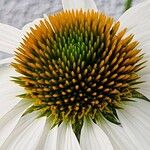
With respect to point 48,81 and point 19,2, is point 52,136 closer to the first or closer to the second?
point 48,81

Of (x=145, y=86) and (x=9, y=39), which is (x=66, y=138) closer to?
(x=145, y=86)

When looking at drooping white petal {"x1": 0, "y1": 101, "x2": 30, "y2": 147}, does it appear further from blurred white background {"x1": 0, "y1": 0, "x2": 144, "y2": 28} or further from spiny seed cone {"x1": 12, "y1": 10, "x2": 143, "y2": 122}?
blurred white background {"x1": 0, "y1": 0, "x2": 144, "y2": 28}

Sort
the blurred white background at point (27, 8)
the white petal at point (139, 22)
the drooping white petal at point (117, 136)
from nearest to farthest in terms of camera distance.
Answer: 1. the drooping white petal at point (117, 136)
2. the white petal at point (139, 22)
3. the blurred white background at point (27, 8)

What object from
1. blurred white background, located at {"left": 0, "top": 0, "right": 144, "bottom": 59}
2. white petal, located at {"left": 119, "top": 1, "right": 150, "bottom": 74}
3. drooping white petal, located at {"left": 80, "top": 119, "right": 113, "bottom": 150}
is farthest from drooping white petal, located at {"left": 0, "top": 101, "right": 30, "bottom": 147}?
blurred white background, located at {"left": 0, "top": 0, "right": 144, "bottom": 59}

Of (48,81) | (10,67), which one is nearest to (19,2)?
(10,67)

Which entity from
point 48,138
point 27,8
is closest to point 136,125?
point 48,138

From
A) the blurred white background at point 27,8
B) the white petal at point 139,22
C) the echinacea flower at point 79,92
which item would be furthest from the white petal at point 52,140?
the blurred white background at point 27,8

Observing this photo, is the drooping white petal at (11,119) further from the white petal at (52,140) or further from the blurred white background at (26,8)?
the blurred white background at (26,8)
